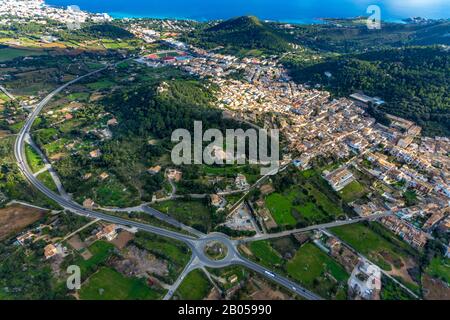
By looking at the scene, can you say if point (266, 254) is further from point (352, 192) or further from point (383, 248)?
point (352, 192)

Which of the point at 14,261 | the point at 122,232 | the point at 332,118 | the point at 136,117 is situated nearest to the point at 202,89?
the point at 136,117

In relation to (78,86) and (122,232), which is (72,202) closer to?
(122,232)

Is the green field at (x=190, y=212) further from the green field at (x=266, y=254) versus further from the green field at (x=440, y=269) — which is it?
the green field at (x=440, y=269)

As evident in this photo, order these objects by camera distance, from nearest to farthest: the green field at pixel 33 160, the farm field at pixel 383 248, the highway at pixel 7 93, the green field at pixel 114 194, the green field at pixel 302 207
→ the farm field at pixel 383 248
the green field at pixel 302 207
the green field at pixel 114 194
the green field at pixel 33 160
the highway at pixel 7 93

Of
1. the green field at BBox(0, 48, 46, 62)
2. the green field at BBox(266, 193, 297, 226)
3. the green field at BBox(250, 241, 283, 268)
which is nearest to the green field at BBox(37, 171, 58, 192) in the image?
the green field at BBox(250, 241, 283, 268)

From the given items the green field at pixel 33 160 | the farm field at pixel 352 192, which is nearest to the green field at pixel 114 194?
the green field at pixel 33 160

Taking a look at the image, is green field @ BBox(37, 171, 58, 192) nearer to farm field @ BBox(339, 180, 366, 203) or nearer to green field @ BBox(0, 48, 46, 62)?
farm field @ BBox(339, 180, 366, 203)
